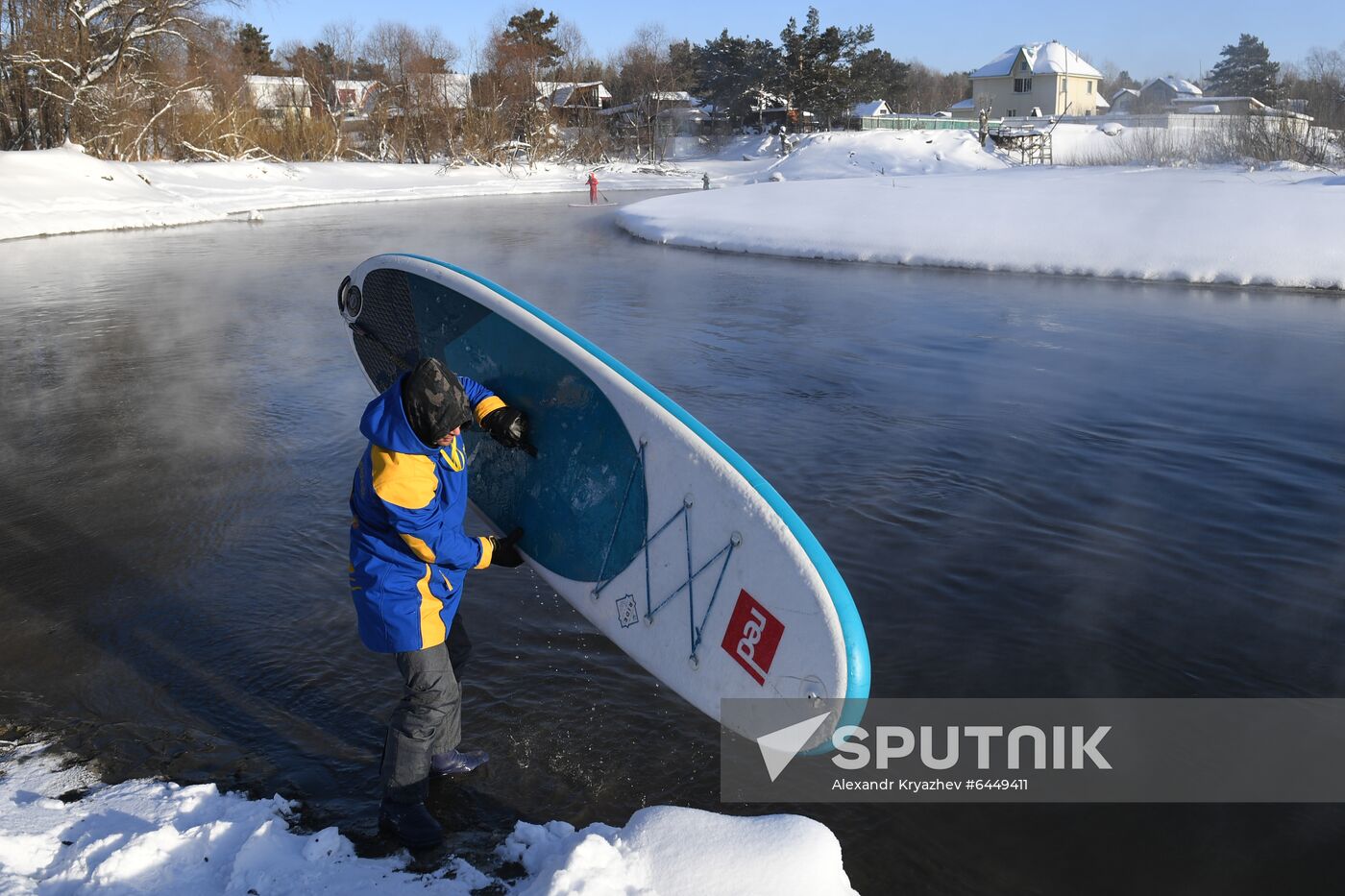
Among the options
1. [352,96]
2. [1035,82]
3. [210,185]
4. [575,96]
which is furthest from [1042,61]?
[210,185]

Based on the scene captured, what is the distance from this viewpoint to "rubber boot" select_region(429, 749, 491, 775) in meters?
3.37

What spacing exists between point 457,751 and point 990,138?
47.3 meters

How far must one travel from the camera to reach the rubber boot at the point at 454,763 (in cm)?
337

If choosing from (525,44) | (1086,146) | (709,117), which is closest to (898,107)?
(709,117)

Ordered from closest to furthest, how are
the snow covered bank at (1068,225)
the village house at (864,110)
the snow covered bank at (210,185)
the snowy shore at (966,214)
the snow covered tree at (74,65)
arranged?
the snow covered bank at (1068,225)
the snowy shore at (966,214)
the snow covered bank at (210,185)
the snow covered tree at (74,65)
the village house at (864,110)

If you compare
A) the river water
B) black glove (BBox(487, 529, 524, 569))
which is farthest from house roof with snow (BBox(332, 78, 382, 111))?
black glove (BBox(487, 529, 524, 569))

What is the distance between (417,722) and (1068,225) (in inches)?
617

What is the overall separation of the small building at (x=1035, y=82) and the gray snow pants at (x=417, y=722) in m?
70.6

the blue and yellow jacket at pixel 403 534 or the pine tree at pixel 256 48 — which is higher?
the pine tree at pixel 256 48

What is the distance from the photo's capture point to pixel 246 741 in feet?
11.7

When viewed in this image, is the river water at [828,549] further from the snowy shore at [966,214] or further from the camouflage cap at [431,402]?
the snowy shore at [966,214]

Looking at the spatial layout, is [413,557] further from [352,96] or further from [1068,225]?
[352,96]

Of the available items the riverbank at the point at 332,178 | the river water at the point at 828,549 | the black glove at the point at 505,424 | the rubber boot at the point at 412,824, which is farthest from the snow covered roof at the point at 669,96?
the rubber boot at the point at 412,824

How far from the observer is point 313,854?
290 centimetres
